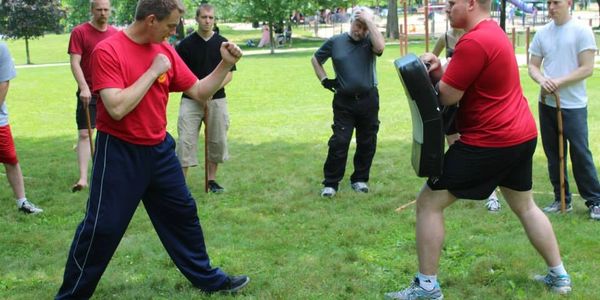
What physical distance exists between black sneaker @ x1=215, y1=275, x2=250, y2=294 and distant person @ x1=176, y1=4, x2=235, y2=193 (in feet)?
9.20

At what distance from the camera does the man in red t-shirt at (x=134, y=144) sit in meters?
3.82

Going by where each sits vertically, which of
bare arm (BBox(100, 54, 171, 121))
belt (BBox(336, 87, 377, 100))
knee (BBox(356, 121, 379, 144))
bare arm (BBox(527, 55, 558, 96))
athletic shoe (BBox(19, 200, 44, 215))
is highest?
bare arm (BBox(100, 54, 171, 121))

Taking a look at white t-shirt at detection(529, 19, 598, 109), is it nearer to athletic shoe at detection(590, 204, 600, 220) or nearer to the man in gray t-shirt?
athletic shoe at detection(590, 204, 600, 220)

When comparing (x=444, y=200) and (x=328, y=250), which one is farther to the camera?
(x=328, y=250)

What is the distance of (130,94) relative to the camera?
12.3 ft

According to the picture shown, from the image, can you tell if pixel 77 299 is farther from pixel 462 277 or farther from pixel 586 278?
pixel 586 278

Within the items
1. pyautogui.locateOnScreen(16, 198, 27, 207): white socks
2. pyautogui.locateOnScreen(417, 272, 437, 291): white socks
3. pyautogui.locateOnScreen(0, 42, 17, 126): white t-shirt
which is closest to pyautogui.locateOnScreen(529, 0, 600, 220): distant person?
pyautogui.locateOnScreen(417, 272, 437, 291): white socks

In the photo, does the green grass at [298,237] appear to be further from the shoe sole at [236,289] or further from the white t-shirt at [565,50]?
the white t-shirt at [565,50]

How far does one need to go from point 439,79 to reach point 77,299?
7.91ft

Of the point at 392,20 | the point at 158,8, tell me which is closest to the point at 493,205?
the point at 158,8

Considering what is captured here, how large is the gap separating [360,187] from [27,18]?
34.3m

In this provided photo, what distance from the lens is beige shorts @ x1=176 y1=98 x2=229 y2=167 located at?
7.26 meters

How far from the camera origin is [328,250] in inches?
213

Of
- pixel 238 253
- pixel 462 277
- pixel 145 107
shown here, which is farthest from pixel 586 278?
pixel 145 107
